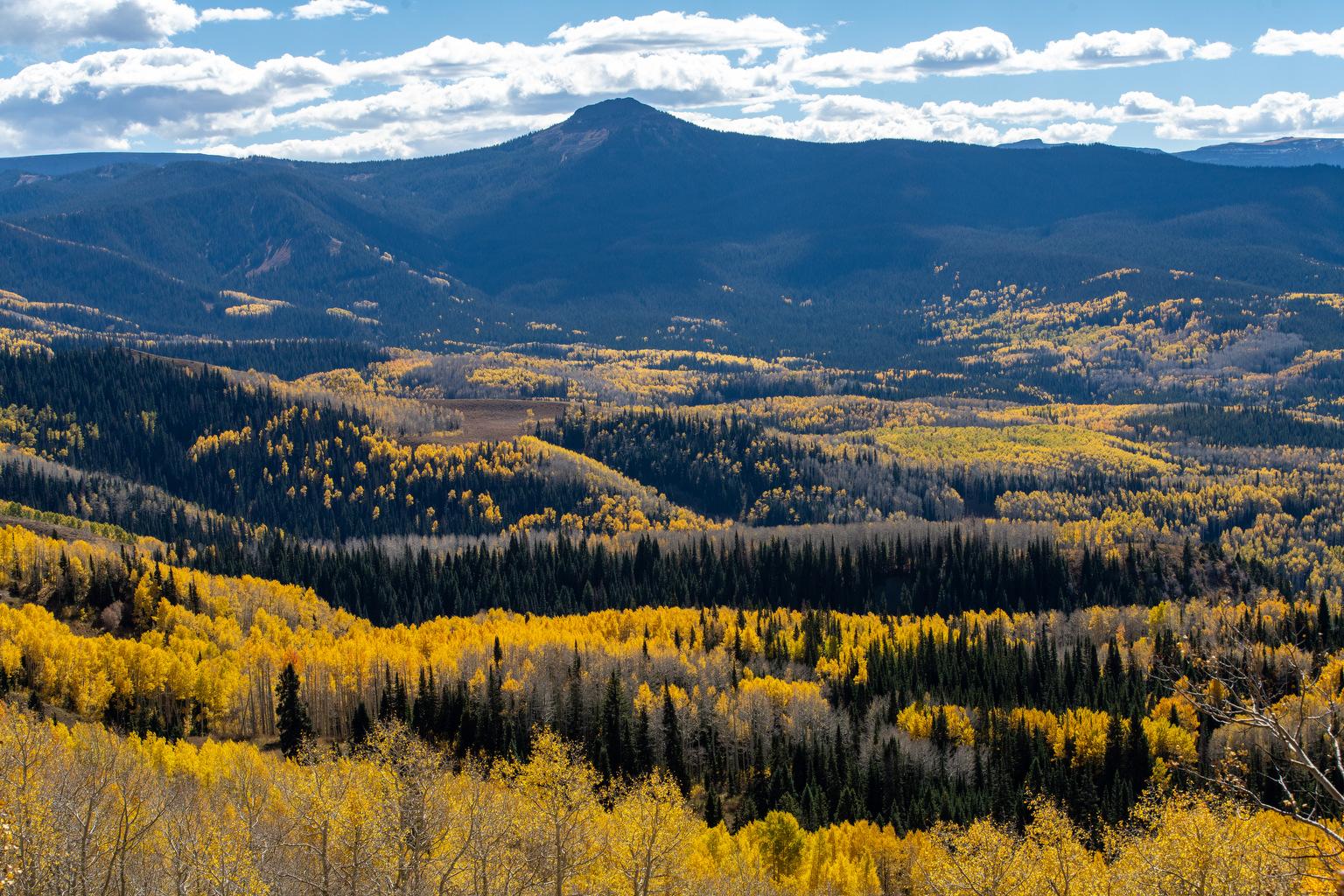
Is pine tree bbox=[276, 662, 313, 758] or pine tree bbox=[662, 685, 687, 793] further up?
pine tree bbox=[276, 662, 313, 758]

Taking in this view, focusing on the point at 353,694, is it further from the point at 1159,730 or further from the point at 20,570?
the point at 1159,730

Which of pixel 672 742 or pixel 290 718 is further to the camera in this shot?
pixel 672 742

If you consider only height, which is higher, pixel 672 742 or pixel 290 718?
pixel 290 718

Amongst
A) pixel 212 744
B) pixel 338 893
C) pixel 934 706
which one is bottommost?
pixel 934 706

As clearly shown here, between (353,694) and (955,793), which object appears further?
(353,694)

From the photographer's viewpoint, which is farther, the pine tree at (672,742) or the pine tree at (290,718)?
the pine tree at (672,742)

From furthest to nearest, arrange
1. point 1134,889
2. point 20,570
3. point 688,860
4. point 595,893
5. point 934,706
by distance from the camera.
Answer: point 20,570 < point 934,706 < point 688,860 < point 595,893 < point 1134,889

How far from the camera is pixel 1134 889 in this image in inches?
3054

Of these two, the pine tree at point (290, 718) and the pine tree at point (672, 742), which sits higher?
the pine tree at point (290, 718)

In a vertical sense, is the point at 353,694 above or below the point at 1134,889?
below

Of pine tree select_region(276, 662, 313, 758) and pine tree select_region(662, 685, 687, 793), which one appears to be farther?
pine tree select_region(662, 685, 687, 793)

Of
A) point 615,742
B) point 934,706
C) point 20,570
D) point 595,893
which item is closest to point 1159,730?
point 934,706

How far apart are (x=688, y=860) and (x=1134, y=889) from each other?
3664cm

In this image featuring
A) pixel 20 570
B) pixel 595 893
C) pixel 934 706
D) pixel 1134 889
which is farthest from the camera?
pixel 20 570
